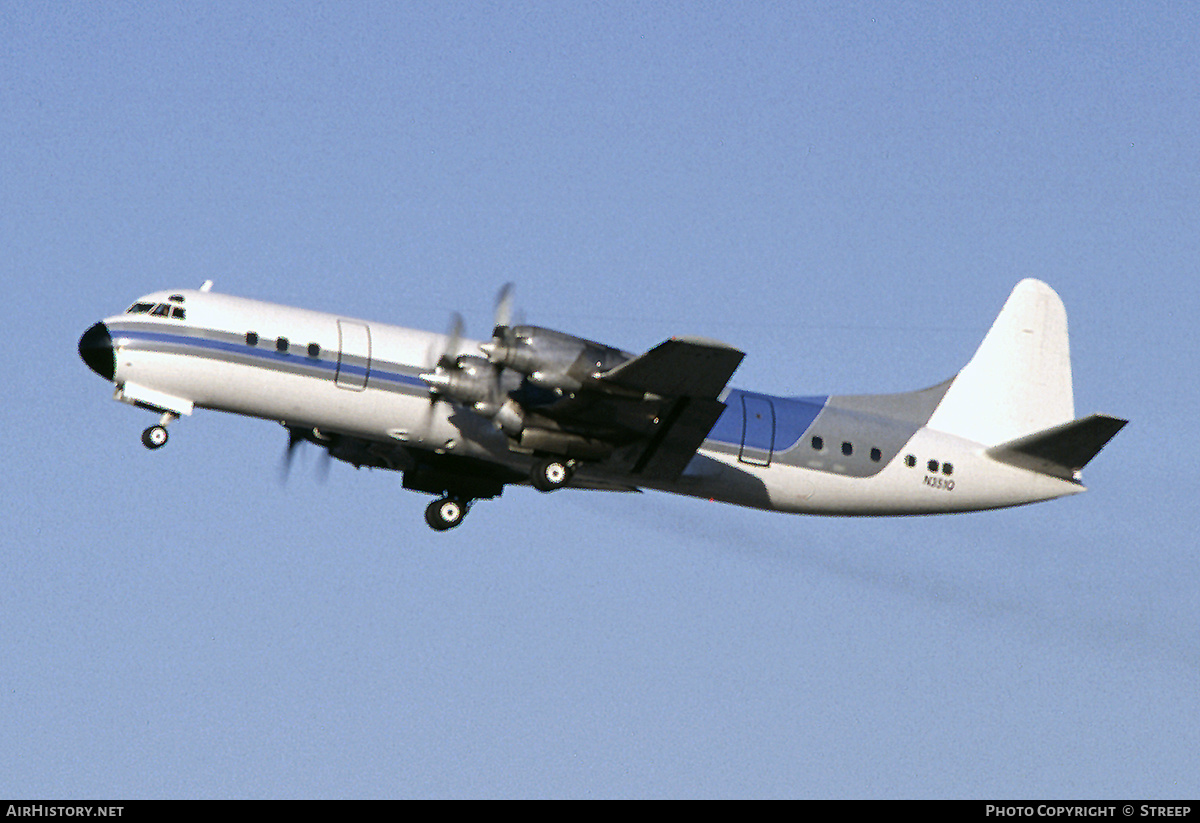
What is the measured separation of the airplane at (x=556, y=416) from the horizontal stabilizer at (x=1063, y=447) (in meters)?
0.04

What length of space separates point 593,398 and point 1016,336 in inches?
420

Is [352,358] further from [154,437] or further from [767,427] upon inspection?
[767,427]

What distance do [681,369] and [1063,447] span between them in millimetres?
8284

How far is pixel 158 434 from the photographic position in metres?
25.9

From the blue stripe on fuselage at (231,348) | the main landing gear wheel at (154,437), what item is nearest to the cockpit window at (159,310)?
the blue stripe on fuselage at (231,348)

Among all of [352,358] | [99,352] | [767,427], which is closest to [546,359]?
[352,358]

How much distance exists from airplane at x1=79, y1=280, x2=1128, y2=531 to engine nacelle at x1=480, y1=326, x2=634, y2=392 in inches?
0.9

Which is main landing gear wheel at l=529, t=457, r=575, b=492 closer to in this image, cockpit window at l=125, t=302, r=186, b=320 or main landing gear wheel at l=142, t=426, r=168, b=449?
main landing gear wheel at l=142, t=426, r=168, b=449

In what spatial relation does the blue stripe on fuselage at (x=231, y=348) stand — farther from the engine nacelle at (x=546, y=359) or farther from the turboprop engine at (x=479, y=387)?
the engine nacelle at (x=546, y=359)
